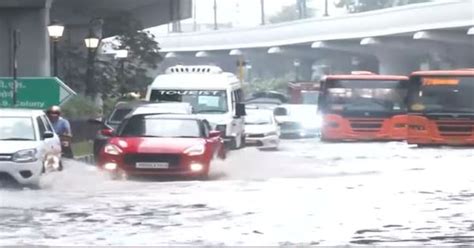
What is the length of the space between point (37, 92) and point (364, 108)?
1462 centimetres

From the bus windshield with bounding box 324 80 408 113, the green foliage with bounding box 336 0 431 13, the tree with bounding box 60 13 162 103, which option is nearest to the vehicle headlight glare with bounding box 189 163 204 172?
the bus windshield with bounding box 324 80 408 113

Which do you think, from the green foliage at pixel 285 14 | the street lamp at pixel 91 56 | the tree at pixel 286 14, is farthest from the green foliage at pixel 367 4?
the street lamp at pixel 91 56

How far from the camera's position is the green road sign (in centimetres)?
2906

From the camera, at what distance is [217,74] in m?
34.1

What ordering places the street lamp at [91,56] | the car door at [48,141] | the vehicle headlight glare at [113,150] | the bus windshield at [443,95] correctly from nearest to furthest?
the car door at [48,141]
the vehicle headlight glare at [113,150]
the bus windshield at [443,95]
the street lamp at [91,56]

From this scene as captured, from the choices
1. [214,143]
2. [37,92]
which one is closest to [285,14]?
[37,92]

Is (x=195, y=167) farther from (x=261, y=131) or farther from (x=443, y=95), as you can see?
(x=261, y=131)

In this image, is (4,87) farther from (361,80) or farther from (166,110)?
(361,80)

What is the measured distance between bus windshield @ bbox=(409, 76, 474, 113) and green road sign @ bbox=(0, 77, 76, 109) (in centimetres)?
1209

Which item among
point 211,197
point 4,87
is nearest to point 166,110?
point 4,87

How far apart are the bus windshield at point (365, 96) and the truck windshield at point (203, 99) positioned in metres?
8.74

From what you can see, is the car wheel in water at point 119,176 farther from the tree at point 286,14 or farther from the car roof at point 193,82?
the tree at point 286,14

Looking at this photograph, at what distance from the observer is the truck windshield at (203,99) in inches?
1286

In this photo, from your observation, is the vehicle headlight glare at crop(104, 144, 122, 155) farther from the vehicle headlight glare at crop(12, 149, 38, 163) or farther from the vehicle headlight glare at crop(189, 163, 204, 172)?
the vehicle headlight glare at crop(12, 149, 38, 163)
